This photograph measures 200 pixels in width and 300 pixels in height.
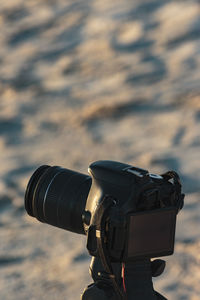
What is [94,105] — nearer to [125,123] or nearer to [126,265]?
[125,123]

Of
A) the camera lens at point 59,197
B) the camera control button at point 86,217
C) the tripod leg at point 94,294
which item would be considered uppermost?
the camera lens at point 59,197

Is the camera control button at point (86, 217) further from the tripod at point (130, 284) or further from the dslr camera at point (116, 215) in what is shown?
the tripod at point (130, 284)

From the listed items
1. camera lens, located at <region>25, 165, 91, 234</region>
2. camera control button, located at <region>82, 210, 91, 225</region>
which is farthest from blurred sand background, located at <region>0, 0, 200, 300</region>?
camera control button, located at <region>82, 210, 91, 225</region>

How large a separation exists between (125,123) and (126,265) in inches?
71.0

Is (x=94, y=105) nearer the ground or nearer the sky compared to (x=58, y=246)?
nearer the sky

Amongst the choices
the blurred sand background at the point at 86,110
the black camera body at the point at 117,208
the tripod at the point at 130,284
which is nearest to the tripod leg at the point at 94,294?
the tripod at the point at 130,284

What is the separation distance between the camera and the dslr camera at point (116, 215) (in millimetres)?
1682

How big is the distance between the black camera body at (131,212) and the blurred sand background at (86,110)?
3.59 ft

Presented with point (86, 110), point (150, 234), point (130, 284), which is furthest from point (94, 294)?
point (86, 110)

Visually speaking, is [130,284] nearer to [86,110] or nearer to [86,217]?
[86,217]

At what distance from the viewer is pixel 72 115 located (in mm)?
3611

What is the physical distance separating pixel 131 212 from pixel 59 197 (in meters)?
0.24

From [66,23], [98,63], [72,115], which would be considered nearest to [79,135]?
[72,115]

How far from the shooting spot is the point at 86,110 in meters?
3.64
